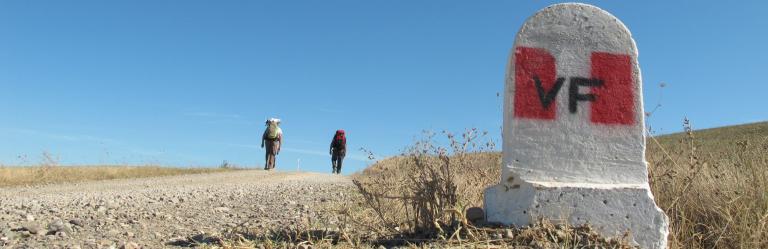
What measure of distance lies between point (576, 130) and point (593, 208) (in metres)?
0.50

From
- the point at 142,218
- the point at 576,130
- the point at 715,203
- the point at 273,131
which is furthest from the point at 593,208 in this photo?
the point at 273,131

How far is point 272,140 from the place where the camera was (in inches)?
694

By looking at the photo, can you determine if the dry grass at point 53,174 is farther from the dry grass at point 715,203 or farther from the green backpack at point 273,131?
the dry grass at point 715,203

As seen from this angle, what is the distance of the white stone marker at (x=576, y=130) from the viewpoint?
12.1 ft

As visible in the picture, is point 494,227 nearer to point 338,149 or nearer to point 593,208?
point 593,208

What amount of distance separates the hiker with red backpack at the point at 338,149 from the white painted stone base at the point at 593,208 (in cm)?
1465

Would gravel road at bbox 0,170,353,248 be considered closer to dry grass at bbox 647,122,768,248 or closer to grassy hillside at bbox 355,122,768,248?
grassy hillside at bbox 355,122,768,248

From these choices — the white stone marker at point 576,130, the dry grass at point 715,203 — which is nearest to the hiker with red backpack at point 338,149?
the dry grass at point 715,203

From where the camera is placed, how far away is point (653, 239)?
147 inches

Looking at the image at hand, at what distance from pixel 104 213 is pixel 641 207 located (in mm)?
4334

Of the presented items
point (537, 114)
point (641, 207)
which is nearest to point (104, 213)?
point (537, 114)

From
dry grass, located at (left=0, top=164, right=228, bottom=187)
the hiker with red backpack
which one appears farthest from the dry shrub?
Result: the hiker with red backpack

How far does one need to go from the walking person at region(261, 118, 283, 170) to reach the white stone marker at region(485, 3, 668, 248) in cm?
1418

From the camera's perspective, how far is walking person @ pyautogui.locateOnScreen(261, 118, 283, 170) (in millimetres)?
17469
